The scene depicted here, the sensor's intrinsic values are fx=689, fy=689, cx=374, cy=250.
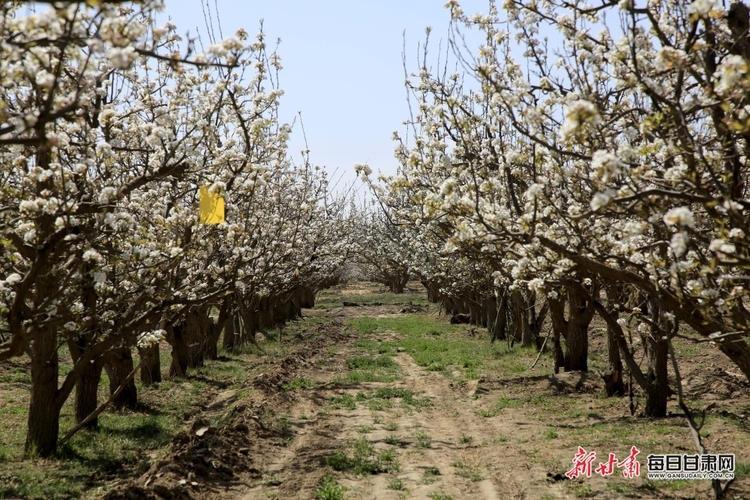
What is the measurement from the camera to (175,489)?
26.0ft

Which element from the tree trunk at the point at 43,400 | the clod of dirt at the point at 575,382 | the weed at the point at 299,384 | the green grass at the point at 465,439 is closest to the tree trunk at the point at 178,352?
the weed at the point at 299,384

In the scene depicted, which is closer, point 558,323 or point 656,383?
point 656,383

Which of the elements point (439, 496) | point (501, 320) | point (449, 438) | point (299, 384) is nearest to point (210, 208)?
point (439, 496)

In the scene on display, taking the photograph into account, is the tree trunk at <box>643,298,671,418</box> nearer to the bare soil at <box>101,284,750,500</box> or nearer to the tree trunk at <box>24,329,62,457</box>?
the bare soil at <box>101,284,750,500</box>

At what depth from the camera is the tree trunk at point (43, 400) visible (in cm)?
1016

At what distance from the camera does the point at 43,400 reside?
33.5ft

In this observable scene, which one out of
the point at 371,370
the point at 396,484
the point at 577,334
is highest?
the point at 577,334

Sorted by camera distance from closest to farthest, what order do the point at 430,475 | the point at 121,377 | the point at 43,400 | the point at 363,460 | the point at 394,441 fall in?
the point at 430,475, the point at 363,460, the point at 43,400, the point at 394,441, the point at 121,377

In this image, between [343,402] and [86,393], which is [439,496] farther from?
[86,393]

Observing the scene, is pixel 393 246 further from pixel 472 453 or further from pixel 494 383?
pixel 472 453

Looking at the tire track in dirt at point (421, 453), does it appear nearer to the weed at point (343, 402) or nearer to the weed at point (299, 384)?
the weed at point (343, 402)

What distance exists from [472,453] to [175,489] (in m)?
4.55

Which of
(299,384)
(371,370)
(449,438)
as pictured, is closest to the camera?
(449,438)

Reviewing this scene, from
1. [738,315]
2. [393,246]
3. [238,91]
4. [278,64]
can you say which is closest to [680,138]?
[738,315]
